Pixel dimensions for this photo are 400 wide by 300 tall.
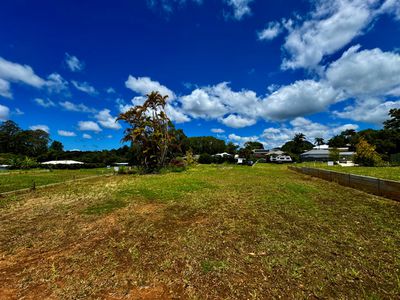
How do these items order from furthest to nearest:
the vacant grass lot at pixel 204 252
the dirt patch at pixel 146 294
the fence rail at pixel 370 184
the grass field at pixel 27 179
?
1. the grass field at pixel 27 179
2. the fence rail at pixel 370 184
3. the vacant grass lot at pixel 204 252
4. the dirt patch at pixel 146 294

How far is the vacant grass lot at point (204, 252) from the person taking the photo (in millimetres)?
2205

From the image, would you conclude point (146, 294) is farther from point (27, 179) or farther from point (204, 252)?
point (27, 179)

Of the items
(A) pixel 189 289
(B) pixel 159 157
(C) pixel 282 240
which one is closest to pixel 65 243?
(A) pixel 189 289

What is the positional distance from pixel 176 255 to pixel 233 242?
94cm

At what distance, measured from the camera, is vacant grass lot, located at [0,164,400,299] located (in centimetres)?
221

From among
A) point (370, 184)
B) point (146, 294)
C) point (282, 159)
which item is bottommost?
point (146, 294)

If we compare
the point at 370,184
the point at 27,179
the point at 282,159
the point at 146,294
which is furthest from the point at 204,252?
the point at 282,159

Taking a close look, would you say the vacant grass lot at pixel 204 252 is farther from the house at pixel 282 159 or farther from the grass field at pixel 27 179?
the house at pixel 282 159

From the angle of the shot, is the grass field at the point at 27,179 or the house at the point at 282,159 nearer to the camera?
the grass field at the point at 27,179

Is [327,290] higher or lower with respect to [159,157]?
lower

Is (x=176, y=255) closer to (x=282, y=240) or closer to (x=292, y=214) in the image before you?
(x=282, y=240)

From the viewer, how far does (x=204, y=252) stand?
300cm

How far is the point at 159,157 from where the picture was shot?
762 inches

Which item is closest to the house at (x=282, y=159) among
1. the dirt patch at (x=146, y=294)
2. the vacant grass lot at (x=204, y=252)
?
the vacant grass lot at (x=204, y=252)
